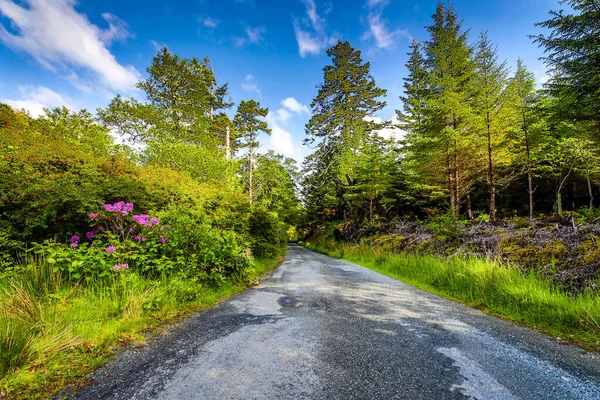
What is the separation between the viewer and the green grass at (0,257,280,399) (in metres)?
1.96

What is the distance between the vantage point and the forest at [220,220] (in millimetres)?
3037

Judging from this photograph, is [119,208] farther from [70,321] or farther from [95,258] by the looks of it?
[70,321]

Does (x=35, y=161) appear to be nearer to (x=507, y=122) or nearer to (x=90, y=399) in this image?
(x=90, y=399)

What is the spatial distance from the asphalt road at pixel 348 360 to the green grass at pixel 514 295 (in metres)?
0.43

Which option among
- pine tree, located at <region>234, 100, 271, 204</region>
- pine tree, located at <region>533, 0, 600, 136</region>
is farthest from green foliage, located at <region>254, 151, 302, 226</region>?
pine tree, located at <region>533, 0, 600, 136</region>

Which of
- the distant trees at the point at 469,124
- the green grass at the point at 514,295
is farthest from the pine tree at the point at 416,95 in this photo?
the green grass at the point at 514,295

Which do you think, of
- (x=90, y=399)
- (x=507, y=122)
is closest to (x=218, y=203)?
(x=90, y=399)

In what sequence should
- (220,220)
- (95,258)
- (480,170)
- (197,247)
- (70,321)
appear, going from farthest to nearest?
(480,170) < (220,220) < (197,247) < (95,258) < (70,321)

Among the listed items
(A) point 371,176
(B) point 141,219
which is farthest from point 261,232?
(A) point 371,176

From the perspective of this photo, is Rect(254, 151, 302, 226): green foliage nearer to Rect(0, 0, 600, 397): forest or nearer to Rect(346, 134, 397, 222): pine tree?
Rect(0, 0, 600, 397): forest

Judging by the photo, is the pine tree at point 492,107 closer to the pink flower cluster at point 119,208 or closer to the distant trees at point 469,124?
the distant trees at point 469,124

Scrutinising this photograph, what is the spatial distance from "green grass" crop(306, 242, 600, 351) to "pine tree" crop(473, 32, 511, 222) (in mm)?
6184

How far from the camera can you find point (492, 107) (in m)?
10.6

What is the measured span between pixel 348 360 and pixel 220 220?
18.0 ft
